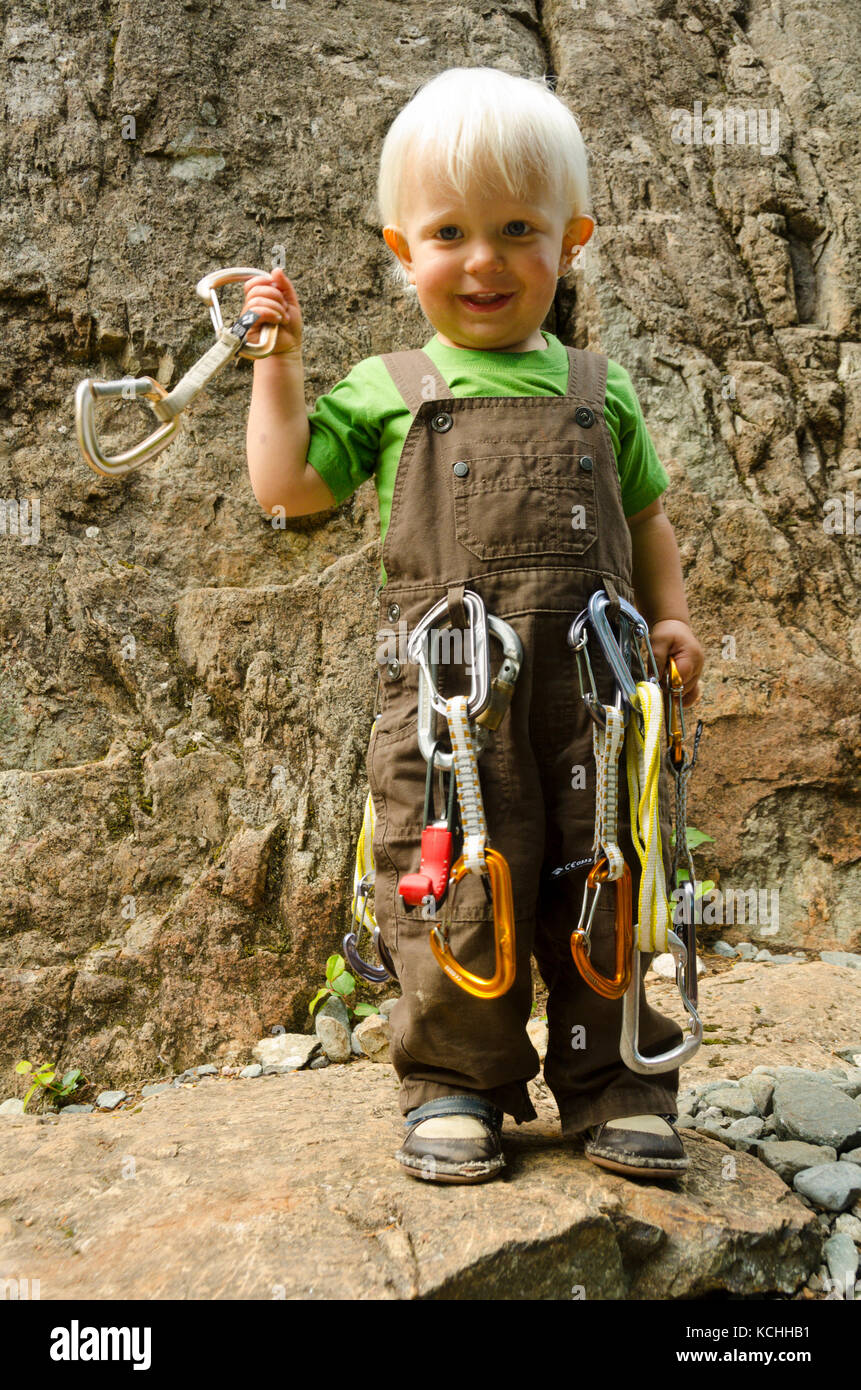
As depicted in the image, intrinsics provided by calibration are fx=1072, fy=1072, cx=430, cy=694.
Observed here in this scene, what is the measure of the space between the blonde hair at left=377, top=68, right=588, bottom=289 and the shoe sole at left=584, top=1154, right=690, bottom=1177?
5.42 feet

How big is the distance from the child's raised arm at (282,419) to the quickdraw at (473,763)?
34 centimetres

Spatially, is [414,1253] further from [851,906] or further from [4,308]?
[4,308]

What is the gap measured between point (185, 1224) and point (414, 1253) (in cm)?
38

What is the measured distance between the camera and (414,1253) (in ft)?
5.14

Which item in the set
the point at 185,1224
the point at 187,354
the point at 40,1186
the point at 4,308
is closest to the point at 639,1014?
the point at 185,1224

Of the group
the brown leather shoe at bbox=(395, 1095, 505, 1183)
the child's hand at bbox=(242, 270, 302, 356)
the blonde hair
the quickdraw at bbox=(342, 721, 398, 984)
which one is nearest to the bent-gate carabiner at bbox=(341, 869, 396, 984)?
the quickdraw at bbox=(342, 721, 398, 984)

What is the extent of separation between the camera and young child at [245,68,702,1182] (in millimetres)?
1821

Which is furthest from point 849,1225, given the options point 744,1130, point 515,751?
point 515,751

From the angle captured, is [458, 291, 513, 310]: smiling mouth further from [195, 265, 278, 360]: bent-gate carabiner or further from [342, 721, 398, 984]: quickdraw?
[342, 721, 398, 984]: quickdraw

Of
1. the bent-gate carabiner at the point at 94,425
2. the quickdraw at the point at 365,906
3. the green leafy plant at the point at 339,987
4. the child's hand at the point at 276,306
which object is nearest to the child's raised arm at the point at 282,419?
the child's hand at the point at 276,306

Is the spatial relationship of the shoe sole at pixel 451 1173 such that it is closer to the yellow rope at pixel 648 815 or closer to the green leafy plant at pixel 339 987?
the yellow rope at pixel 648 815

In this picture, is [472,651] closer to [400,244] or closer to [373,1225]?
[400,244]

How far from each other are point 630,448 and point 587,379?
17 cm

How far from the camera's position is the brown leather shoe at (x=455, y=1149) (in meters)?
1.77
